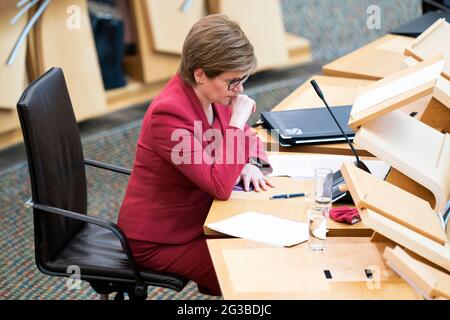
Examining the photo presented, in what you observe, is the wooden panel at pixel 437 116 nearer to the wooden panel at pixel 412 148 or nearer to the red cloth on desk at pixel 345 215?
the wooden panel at pixel 412 148

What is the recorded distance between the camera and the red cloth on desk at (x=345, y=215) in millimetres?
1959

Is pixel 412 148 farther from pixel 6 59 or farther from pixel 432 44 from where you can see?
pixel 6 59

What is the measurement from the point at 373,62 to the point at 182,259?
4.97 ft

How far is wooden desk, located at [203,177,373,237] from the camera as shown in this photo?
6.38 ft

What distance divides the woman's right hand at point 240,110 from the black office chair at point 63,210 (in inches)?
18.0

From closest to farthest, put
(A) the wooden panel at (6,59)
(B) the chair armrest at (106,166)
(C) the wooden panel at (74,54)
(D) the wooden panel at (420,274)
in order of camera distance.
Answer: (D) the wooden panel at (420,274), (B) the chair armrest at (106,166), (A) the wooden panel at (6,59), (C) the wooden panel at (74,54)

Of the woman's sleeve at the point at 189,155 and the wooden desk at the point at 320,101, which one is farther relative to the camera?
the wooden desk at the point at 320,101

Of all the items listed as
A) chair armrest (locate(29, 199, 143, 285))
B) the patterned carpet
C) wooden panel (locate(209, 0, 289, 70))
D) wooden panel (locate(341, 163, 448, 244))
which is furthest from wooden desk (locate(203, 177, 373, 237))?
wooden panel (locate(209, 0, 289, 70))

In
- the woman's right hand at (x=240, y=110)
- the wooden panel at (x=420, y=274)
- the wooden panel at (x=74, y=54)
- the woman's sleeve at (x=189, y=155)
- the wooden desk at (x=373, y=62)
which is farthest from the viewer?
the wooden panel at (x=74, y=54)

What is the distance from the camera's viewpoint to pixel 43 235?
217 cm

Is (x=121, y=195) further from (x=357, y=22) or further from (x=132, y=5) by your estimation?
(x=357, y=22)

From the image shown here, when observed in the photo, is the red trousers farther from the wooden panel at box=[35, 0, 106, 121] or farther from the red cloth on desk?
the wooden panel at box=[35, 0, 106, 121]

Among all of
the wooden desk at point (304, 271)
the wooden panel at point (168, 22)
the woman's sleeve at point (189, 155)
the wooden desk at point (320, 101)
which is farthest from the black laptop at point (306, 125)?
the wooden panel at point (168, 22)

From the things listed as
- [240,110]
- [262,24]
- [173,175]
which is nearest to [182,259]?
[173,175]
